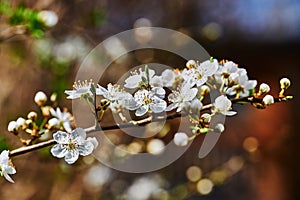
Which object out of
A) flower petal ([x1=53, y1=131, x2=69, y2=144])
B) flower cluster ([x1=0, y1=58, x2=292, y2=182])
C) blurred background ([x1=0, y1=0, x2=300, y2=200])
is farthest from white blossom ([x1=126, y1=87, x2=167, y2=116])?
blurred background ([x1=0, y1=0, x2=300, y2=200])

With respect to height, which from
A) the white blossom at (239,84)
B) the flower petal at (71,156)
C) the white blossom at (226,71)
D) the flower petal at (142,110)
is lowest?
the flower petal at (71,156)

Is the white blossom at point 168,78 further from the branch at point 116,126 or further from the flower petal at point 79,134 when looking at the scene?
the flower petal at point 79,134

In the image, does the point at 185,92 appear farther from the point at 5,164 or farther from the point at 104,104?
the point at 5,164

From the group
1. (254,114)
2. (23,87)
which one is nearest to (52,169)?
(23,87)

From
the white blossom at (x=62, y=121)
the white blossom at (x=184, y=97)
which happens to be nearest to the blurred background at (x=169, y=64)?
the white blossom at (x=62, y=121)

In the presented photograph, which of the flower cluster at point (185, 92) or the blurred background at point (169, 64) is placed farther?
the blurred background at point (169, 64)

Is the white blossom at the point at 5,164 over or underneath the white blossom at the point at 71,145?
underneath

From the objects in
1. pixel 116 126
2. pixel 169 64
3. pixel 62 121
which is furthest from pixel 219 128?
pixel 169 64
